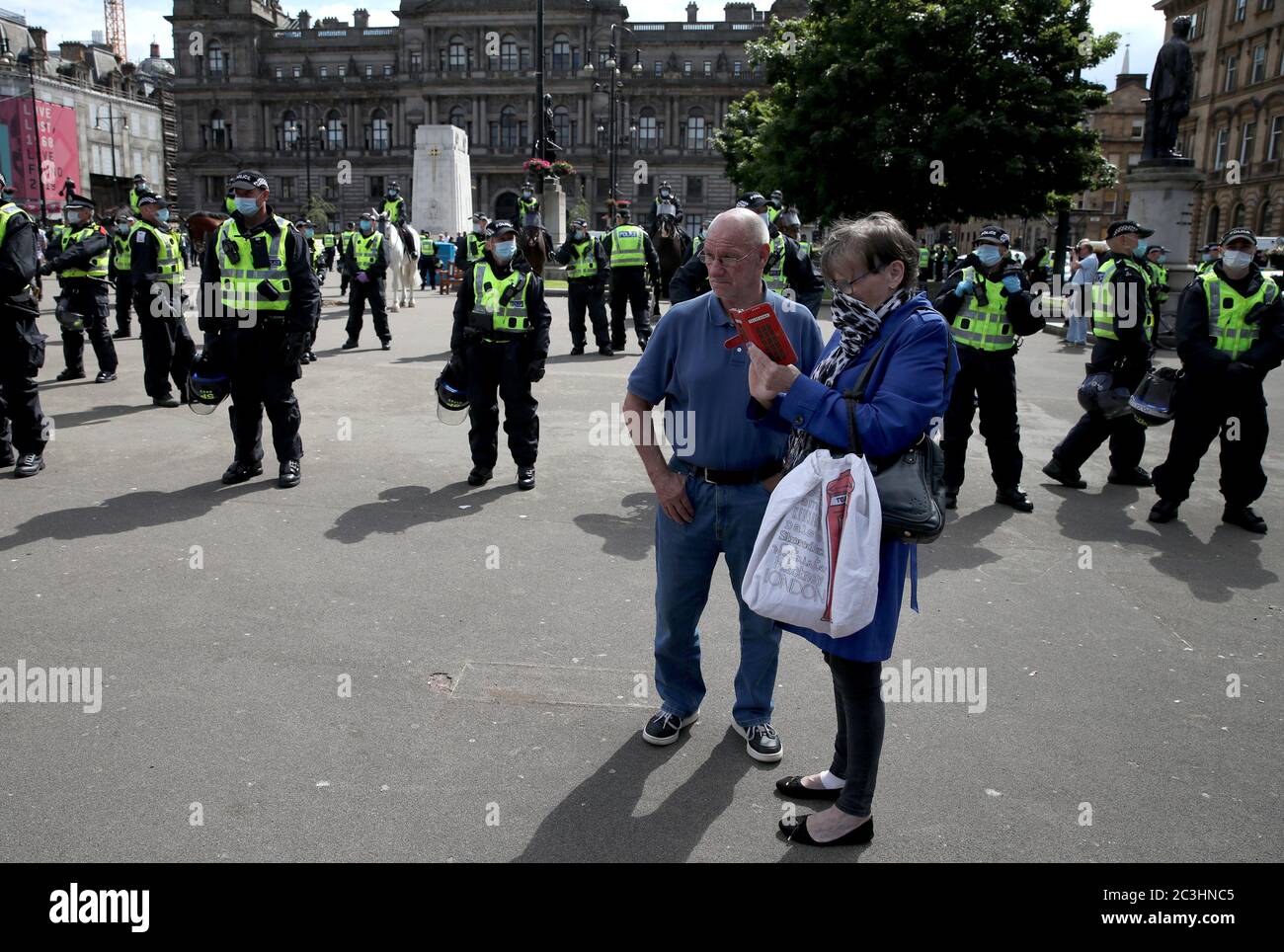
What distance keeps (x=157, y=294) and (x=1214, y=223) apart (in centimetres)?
6140

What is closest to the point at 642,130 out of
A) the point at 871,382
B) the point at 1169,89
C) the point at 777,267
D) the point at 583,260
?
the point at 1169,89

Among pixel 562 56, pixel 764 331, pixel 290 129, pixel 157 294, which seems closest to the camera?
pixel 764 331

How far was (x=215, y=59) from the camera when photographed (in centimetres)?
9169

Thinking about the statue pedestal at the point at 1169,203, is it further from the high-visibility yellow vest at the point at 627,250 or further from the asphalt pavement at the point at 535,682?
the asphalt pavement at the point at 535,682

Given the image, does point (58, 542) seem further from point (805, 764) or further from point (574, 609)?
point (805, 764)

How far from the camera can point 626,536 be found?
6.58 m

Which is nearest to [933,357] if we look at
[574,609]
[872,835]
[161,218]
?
[872,835]

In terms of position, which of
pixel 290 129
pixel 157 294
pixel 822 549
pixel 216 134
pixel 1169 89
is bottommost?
pixel 822 549

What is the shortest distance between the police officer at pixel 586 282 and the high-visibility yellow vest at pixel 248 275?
26.8 feet

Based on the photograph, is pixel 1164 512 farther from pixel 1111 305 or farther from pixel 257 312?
pixel 257 312

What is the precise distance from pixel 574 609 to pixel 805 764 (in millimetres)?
1805

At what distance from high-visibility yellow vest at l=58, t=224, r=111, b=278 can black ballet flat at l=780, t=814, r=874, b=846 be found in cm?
1073

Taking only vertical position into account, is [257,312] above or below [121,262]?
below

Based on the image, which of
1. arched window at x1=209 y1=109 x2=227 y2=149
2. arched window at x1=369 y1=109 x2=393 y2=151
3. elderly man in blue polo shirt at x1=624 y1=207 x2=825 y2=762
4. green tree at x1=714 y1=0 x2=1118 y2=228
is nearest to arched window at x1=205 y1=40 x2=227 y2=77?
arched window at x1=209 y1=109 x2=227 y2=149
